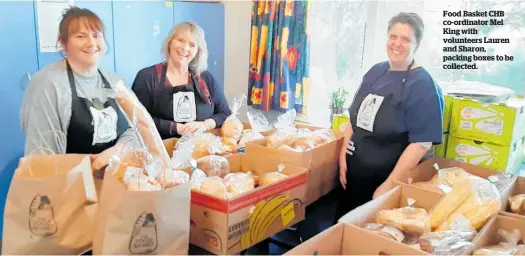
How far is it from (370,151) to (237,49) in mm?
2216

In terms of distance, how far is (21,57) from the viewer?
104 inches

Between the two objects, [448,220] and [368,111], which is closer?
[448,220]

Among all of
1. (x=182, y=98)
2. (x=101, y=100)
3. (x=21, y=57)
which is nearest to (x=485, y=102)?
(x=182, y=98)

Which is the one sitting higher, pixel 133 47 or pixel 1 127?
pixel 133 47

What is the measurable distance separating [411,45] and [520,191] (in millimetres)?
699

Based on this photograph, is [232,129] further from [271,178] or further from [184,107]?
[271,178]

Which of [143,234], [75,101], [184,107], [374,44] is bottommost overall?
[143,234]

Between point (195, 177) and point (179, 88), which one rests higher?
point (179, 88)

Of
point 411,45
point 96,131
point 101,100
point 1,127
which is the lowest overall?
point 1,127

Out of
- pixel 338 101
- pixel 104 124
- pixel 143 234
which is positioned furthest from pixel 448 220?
→ pixel 338 101

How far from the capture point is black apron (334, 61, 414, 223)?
1.91 m

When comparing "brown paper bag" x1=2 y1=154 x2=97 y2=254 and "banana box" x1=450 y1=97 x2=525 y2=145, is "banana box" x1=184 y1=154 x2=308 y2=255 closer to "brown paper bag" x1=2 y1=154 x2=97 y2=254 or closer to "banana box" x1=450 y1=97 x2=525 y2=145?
"brown paper bag" x1=2 y1=154 x2=97 y2=254

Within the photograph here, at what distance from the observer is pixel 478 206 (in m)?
Answer: 1.45

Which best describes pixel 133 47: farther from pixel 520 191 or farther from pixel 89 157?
pixel 520 191
